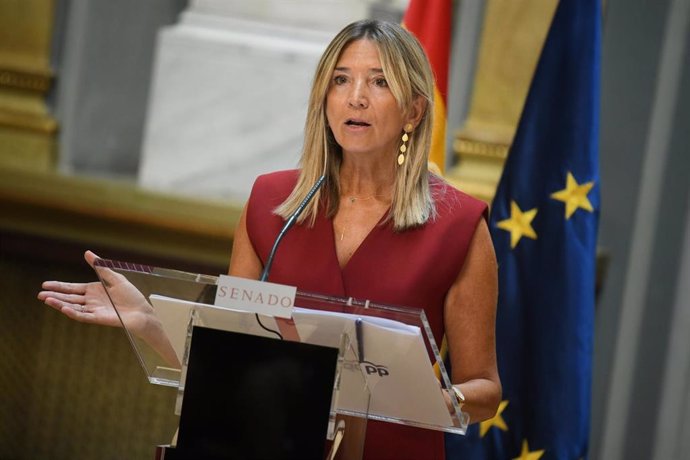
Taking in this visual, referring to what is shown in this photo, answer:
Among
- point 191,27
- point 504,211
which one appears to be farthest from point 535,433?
point 191,27

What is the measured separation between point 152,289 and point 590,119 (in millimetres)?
1835

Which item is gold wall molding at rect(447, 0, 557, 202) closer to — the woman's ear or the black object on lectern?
the woman's ear

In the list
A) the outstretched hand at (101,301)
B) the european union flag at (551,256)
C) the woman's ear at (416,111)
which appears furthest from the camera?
the european union flag at (551,256)

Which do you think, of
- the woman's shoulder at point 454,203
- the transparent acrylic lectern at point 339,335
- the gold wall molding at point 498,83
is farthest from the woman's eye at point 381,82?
the gold wall molding at point 498,83

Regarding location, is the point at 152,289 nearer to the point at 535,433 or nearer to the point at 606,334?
the point at 535,433

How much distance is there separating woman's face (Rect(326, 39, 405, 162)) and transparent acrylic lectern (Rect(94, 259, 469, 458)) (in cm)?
56

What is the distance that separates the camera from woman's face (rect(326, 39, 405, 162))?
84.7 inches

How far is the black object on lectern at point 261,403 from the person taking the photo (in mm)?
1650

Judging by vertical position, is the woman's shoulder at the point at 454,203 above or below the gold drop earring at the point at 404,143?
below


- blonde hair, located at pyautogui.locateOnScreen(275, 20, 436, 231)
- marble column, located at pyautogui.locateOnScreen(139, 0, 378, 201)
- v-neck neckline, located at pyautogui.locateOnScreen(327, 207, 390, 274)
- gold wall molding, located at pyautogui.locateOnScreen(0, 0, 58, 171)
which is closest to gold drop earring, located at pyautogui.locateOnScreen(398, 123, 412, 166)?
blonde hair, located at pyautogui.locateOnScreen(275, 20, 436, 231)

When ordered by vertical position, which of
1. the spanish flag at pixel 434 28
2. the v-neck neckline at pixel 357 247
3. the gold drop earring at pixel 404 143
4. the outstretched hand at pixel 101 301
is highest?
the spanish flag at pixel 434 28

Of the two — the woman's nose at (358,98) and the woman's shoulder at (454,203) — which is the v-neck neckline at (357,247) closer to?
the woman's shoulder at (454,203)

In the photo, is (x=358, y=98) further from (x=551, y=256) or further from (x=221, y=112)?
(x=221, y=112)

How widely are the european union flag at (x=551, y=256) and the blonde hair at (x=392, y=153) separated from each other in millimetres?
1066
